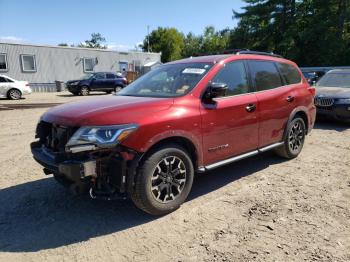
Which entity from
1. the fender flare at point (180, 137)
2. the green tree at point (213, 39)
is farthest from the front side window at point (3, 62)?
the green tree at point (213, 39)

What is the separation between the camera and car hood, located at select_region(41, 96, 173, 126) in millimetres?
3434

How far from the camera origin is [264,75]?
206 inches

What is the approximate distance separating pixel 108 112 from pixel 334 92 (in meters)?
7.70

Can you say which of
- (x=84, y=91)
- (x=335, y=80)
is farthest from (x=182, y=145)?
(x=84, y=91)

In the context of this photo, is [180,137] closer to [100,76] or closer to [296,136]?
[296,136]

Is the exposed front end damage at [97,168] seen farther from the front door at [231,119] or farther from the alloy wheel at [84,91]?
the alloy wheel at [84,91]

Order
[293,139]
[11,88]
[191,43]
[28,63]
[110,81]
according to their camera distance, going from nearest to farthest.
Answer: [293,139] → [11,88] → [110,81] → [28,63] → [191,43]

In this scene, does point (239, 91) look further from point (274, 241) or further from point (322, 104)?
point (322, 104)

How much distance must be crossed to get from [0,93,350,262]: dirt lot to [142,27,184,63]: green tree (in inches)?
2567

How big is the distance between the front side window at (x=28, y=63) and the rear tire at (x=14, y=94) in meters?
7.78

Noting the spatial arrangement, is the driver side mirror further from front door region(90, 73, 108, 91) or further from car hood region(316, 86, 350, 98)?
front door region(90, 73, 108, 91)

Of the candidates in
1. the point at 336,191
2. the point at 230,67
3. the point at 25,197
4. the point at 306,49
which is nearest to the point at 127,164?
the point at 25,197

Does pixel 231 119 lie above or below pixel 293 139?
above

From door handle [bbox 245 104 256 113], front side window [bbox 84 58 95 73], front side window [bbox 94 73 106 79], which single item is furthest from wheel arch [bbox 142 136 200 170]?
front side window [bbox 84 58 95 73]
